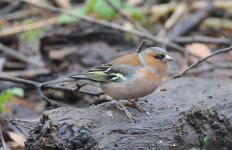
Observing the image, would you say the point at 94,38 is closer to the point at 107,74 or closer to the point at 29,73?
the point at 29,73

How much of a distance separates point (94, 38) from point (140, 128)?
4.50m

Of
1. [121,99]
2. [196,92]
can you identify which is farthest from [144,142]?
[196,92]

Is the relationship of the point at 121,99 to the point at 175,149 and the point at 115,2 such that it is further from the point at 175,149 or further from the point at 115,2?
the point at 115,2

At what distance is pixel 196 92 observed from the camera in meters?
5.63

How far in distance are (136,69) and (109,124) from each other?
2.35 feet

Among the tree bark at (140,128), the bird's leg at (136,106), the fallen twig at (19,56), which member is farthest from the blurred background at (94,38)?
the tree bark at (140,128)

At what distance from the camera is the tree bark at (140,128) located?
14.8 feet

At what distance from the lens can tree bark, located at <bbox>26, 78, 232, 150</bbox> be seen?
4496 mm

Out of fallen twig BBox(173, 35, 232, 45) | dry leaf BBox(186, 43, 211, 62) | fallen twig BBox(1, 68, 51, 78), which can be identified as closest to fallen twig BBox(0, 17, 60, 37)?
fallen twig BBox(1, 68, 51, 78)

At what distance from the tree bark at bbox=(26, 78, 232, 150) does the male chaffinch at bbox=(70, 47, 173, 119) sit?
16 centimetres

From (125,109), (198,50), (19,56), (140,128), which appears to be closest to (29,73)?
(19,56)

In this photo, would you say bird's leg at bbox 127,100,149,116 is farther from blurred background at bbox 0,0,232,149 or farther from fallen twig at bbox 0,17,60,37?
fallen twig at bbox 0,17,60,37

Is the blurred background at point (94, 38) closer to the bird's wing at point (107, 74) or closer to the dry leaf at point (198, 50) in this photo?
the dry leaf at point (198, 50)

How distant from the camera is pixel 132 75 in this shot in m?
5.21
